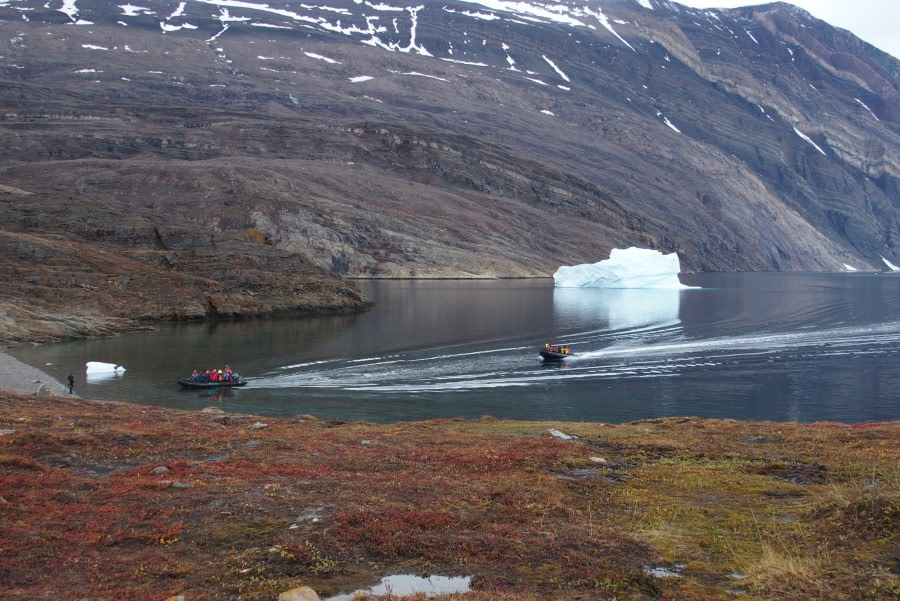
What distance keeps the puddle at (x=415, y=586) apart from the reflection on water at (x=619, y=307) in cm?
7661

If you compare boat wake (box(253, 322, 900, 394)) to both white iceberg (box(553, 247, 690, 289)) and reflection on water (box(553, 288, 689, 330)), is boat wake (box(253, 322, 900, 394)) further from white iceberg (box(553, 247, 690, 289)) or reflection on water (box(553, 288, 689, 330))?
white iceberg (box(553, 247, 690, 289))

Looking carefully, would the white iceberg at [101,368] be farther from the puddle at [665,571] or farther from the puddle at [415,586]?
the puddle at [665,571]

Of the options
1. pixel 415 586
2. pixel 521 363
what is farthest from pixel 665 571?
pixel 521 363

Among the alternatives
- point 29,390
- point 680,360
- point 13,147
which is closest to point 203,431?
point 29,390

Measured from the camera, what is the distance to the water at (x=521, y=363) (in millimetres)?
46188

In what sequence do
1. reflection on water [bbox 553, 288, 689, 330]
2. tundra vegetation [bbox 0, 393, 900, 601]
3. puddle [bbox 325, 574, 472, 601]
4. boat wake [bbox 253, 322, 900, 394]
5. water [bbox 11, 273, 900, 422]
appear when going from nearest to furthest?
puddle [bbox 325, 574, 472, 601] → tundra vegetation [bbox 0, 393, 900, 601] → water [bbox 11, 273, 900, 422] → boat wake [bbox 253, 322, 900, 394] → reflection on water [bbox 553, 288, 689, 330]

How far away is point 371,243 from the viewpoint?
7357 inches

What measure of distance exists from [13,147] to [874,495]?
232 m

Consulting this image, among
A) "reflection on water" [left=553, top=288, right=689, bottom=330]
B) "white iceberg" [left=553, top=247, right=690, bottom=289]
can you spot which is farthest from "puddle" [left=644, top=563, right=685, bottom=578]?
"white iceberg" [left=553, top=247, right=690, bottom=289]

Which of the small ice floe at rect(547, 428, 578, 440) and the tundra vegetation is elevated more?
the tundra vegetation

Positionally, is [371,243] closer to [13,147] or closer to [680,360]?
[13,147]

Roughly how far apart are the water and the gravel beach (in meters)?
2.14

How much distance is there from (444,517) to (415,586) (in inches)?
123

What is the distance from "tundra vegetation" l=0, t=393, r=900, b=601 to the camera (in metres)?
10.6
